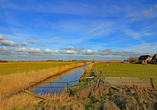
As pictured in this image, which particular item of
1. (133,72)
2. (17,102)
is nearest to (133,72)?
(133,72)

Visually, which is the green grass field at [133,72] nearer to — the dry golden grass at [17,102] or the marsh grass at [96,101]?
the marsh grass at [96,101]

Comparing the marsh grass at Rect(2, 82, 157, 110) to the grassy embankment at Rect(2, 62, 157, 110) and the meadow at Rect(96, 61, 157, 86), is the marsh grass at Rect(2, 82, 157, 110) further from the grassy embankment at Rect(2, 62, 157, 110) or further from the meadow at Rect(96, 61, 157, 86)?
the meadow at Rect(96, 61, 157, 86)

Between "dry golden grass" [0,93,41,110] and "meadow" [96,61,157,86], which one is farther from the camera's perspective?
"meadow" [96,61,157,86]

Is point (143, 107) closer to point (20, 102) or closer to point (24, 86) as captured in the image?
point (20, 102)

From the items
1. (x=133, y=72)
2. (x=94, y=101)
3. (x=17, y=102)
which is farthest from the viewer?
(x=133, y=72)

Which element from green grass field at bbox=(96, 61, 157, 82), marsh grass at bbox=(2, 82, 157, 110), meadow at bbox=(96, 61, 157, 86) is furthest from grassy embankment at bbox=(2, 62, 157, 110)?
green grass field at bbox=(96, 61, 157, 82)

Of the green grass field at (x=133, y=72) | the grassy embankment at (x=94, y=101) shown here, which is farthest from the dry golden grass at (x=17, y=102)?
the green grass field at (x=133, y=72)

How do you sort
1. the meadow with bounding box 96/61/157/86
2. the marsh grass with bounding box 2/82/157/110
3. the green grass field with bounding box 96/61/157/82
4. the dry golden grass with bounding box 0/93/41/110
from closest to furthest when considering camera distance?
the marsh grass with bounding box 2/82/157/110, the dry golden grass with bounding box 0/93/41/110, the meadow with bounding box 96/61/157/86, the green grass field with bounding box 96/61/157/82

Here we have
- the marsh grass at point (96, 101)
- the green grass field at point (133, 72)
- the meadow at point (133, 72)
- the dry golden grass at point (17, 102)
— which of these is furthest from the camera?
the green grass field at point (133, 72)

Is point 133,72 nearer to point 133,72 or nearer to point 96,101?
point 133,72

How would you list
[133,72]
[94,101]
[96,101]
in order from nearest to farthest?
[96,101] < [94,101] < [133,72]

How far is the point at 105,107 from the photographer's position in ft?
19.2

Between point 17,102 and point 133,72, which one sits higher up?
point 17,102

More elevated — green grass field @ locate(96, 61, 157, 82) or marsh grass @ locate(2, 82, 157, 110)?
marsh grass @ locate(2, 82, 157, 110)
